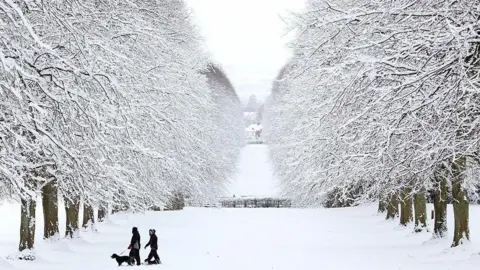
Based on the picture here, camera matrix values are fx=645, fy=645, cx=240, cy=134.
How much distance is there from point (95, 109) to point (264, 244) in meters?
11.5

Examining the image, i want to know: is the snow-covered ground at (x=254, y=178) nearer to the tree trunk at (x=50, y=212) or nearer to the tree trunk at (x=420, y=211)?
the tree trunk at (x=420, y=211)

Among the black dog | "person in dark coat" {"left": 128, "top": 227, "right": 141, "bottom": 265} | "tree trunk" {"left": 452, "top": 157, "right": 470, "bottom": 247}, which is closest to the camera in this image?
the black dog

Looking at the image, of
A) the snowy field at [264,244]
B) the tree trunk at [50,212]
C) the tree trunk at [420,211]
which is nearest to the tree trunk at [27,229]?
the snowy field at [264,244]

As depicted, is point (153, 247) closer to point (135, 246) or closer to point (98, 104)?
point (135, 246)

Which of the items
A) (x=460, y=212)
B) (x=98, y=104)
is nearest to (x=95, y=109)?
(x=98, y=104)

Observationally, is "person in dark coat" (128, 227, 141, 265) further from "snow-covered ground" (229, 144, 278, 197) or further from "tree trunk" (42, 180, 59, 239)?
"snow-covered ground" (229, 144, 278, 197)

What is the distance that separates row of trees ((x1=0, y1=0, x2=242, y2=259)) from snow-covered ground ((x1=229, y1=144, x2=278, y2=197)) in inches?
763

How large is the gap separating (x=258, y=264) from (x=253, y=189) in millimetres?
45290

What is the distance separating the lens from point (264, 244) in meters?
19.8

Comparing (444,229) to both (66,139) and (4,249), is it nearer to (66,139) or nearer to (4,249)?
(66,139)

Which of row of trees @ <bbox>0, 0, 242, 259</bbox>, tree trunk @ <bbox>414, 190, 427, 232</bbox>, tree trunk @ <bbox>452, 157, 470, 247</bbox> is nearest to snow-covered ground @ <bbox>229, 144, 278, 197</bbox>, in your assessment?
row of trees @ <bbox>0, 0, 242, 259</bbox>

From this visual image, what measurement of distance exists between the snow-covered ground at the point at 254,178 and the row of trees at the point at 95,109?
19.4 metres

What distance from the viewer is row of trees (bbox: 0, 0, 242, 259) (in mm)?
8156

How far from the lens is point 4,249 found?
20.2 metres
